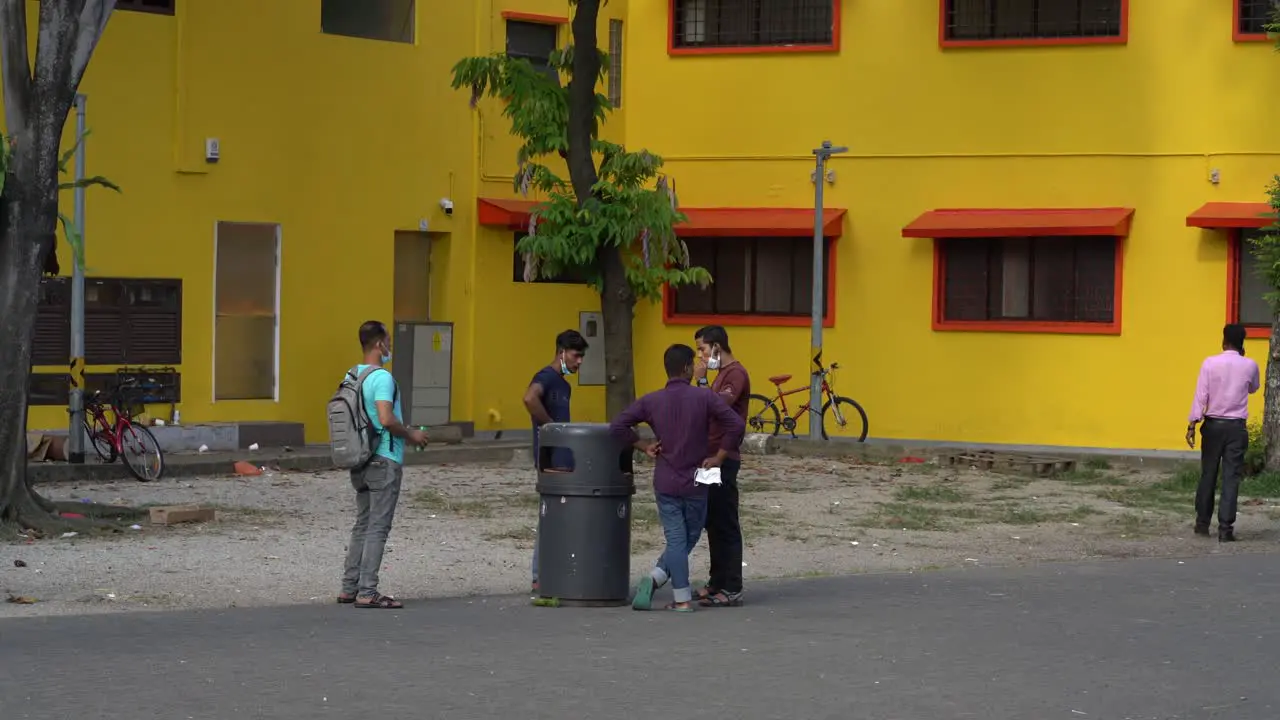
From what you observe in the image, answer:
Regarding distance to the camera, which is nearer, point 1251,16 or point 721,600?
point 721,600

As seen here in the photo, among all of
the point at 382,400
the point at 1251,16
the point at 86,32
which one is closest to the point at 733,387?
the point at 382,400

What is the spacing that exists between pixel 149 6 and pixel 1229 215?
1379 centimetres

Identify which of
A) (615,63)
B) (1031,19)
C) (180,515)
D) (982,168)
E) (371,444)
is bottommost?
(180,515)

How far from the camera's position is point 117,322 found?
23.1 meters

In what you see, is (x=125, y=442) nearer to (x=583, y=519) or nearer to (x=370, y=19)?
(x=370, y=19)

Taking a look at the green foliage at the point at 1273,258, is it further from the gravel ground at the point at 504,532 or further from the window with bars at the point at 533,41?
the window with bars at the point at 533,41

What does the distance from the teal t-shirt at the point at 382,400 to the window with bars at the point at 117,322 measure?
11472 mm

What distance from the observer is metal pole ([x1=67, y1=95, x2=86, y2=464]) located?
20250mm

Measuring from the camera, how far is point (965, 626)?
1142 cm

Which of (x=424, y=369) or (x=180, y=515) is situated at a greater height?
(x=424, y=369)

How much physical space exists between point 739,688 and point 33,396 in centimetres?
1495

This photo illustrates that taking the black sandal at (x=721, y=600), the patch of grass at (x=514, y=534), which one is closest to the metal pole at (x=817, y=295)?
the patch of grass at (x=514, y=534)

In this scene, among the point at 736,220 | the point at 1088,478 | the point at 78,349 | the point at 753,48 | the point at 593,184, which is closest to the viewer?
the point at 78,349

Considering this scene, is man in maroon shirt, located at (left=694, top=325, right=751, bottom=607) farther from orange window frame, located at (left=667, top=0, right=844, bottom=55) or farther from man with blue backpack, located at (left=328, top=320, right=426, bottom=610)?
orange window frame, located at (left=667, top=0, right=844, bottom=55)
